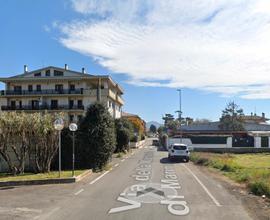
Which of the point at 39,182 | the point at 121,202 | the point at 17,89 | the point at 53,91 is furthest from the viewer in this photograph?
the point at 17,89

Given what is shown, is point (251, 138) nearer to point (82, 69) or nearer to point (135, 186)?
point (82, 69)

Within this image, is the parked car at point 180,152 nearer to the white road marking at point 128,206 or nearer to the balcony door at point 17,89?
the white road marking at point 128,206

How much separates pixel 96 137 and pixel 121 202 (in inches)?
530

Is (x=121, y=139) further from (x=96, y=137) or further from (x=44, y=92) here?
(x=44, y=92)

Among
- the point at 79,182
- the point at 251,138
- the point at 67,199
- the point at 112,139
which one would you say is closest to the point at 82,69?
the point at 251,138

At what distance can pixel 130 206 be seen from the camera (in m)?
12.9

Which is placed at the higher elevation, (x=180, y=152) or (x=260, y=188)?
(x=180, y=152)

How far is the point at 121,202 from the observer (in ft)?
45.2

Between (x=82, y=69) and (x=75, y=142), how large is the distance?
59036 mm

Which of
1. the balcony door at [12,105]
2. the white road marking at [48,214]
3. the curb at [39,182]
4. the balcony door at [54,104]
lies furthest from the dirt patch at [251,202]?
the balcony door at [12,105]

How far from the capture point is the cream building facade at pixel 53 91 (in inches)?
3022

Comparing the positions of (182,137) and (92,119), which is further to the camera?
(182,137)

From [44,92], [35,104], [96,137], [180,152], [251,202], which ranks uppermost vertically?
[44,92]

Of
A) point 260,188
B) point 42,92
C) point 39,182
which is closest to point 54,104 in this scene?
point 42,92
